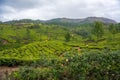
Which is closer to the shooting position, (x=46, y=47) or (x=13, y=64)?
(x=13, y=64)

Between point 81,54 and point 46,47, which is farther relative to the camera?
point 46,47

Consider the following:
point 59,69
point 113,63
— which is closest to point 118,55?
point 113,63

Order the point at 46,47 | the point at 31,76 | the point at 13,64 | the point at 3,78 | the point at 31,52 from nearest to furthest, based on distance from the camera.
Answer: the point at 31,76, the point at 3,78, the point at 13,64, the point at 31,52, the point at 46,47

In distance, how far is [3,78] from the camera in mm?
12203

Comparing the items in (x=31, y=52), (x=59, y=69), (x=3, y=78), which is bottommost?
(x=31, y=52)

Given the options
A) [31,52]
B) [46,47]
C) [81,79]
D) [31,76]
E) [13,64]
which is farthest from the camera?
[46,47]

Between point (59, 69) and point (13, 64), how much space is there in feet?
82.5

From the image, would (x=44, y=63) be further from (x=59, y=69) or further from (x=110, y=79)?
(x=110, y=79)

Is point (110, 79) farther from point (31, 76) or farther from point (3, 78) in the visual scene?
point (3, 78)

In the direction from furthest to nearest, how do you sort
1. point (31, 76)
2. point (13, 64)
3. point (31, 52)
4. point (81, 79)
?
point (31, 52)
point (13, 64)
point (31, 76)
point (81, 79)

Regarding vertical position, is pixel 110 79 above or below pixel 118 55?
below

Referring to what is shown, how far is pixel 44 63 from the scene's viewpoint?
38.2ft

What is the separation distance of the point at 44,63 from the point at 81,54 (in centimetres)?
186

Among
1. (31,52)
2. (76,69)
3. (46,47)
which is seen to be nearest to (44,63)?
(76,69)
